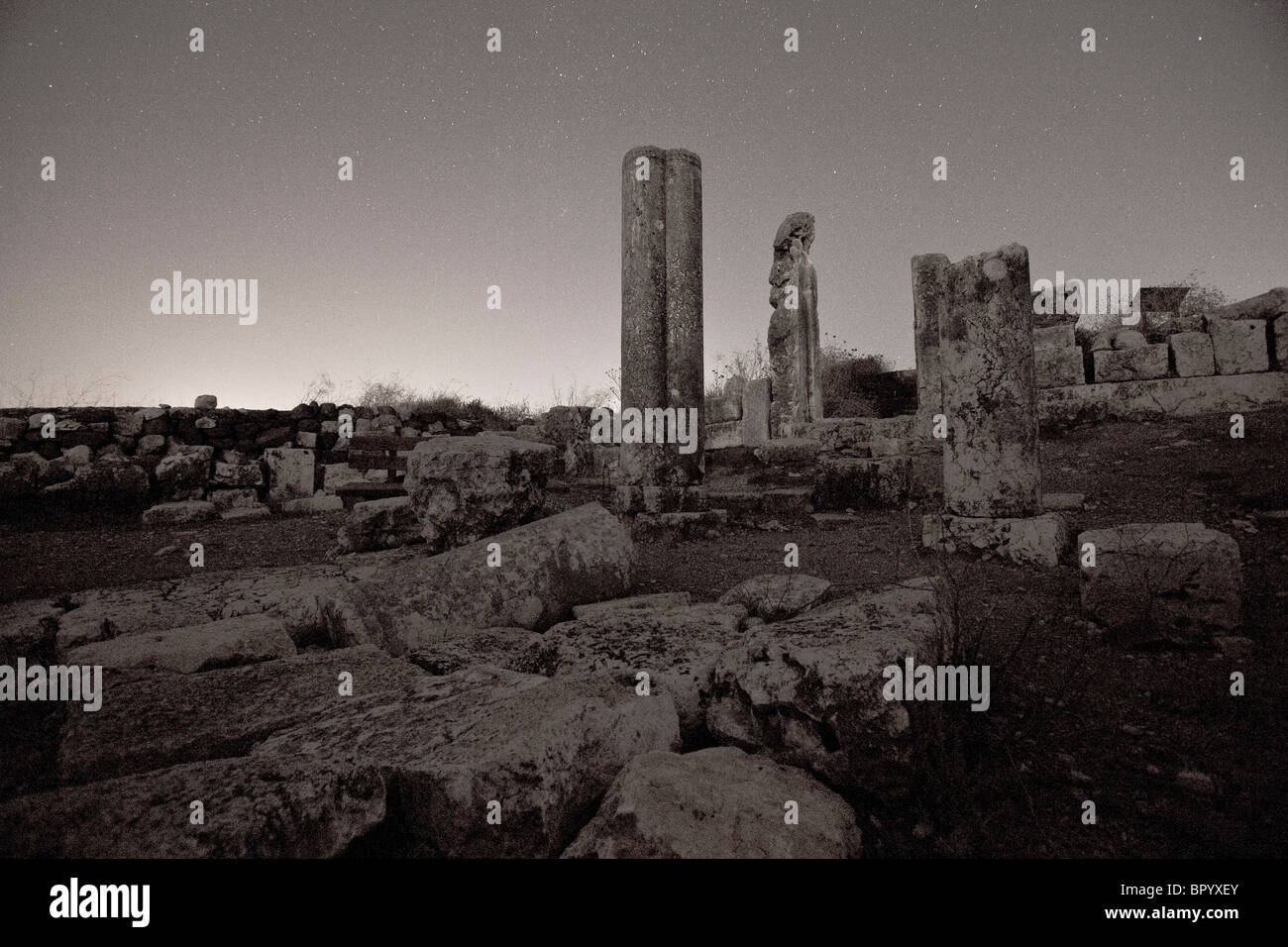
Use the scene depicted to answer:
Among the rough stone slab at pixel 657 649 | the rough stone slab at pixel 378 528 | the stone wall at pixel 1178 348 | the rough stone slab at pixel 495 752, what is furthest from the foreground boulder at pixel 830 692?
the stone wall at pixel 1178 348

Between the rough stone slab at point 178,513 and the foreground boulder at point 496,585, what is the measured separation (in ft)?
20.0

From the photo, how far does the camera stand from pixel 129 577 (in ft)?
15.6

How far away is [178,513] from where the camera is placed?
7.43 m

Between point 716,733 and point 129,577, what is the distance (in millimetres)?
5203

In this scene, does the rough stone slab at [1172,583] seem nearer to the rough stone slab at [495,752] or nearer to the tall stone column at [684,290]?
the rough stone slab at [495,752]

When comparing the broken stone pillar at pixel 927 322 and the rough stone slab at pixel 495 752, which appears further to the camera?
the broken stone pillar at pixel 927 322

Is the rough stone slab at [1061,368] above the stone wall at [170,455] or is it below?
above

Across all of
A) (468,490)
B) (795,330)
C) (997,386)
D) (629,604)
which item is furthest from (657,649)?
(795,330)

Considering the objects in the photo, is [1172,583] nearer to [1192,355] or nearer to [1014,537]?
[1014,537]

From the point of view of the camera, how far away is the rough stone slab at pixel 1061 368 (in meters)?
8.98

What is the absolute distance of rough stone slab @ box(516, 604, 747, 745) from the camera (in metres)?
2.11

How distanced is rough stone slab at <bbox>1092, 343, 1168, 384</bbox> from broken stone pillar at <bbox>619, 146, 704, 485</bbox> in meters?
6.70
